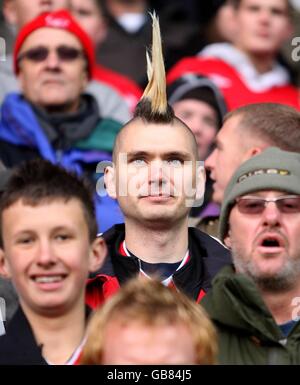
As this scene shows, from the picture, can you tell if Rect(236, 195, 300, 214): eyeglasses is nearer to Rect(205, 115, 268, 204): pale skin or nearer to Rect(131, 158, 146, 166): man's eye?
Rect(131, 158, 146, 166): man's eye

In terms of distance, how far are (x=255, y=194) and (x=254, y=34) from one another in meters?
2.69

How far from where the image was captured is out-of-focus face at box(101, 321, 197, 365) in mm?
3863

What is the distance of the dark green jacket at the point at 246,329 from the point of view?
448cm

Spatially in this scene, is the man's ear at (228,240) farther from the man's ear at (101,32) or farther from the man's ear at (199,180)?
the man's ear at (101,32)

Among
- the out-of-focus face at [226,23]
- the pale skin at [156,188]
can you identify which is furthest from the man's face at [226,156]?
the out-of-focus face at [226,23]

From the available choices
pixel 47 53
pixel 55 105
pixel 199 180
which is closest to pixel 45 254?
pixel 199 180

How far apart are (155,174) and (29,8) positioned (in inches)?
101

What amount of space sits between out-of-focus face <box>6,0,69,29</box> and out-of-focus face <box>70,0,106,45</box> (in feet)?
0.42

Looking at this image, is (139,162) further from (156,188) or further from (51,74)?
(51,74)

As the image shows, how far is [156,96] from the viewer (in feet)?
17.1

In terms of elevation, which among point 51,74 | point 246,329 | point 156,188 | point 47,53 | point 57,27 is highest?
point 57,27

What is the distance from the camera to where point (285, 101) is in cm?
743

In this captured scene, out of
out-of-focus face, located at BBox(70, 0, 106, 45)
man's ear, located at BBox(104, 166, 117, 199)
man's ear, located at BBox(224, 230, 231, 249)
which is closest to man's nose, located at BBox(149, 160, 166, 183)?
man's ear, located at BBox(104, 166, 117, 199)

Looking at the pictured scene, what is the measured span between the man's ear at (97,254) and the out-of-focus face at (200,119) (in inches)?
77.2
